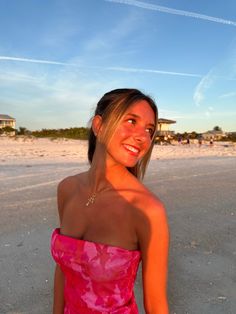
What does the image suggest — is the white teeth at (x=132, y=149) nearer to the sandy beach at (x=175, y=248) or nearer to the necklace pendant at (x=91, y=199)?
the necklace pendant at (x=91, y=199)

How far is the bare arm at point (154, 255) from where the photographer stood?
142 cm

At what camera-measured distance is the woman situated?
1469 millimetres

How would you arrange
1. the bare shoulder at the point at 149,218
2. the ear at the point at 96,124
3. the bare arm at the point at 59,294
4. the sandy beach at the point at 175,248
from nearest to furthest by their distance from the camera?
1. the bare shoulder at the point at 149,218
2. the ear at the point at 96,124
3. the bare arm at the point at 59,294
4. the sandy beach at the point at 175,248

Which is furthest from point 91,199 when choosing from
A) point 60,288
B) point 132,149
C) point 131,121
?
point 60,288

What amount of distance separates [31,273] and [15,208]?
101 inches

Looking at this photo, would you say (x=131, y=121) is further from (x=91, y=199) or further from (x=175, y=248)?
(x=175, y=248)

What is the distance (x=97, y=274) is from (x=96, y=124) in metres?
0.74

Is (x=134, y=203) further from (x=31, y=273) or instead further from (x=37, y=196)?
(x=37, y=196)

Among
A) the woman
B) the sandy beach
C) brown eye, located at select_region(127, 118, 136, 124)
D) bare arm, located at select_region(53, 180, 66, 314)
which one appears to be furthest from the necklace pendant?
the sandy beach

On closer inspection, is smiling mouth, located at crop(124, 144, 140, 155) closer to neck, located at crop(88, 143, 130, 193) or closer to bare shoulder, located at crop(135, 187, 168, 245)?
neck, located at crop(88, 143, 130, 193)

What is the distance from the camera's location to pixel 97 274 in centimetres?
149

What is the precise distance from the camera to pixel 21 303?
2904 mm

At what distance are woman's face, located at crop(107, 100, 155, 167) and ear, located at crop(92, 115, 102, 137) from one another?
0.47ft

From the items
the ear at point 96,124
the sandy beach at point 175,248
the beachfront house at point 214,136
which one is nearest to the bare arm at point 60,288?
the ear at point 96,124
